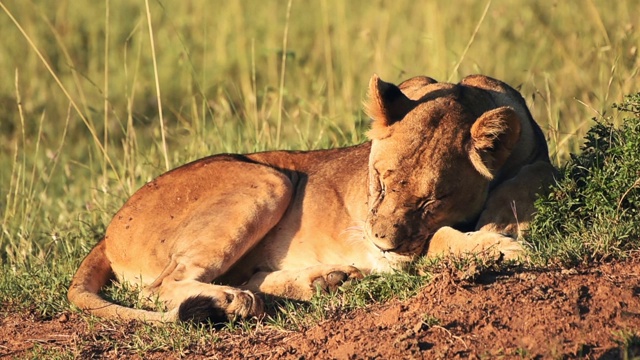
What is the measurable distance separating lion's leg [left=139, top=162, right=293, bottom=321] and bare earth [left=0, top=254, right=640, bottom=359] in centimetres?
21

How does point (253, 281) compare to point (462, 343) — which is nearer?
point (462, 343)

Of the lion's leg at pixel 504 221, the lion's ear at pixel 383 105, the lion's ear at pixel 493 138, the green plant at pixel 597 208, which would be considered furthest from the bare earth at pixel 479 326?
the lion's ear at pixel 383 105

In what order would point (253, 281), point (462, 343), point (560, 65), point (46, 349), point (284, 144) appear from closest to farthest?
1. point (462, 343)
2. point (46, 349)
3. point (253, 281)
4. point (284, 144)
5. point (560, 65)

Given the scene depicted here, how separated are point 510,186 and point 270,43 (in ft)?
22.4

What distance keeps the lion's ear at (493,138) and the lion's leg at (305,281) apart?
34.3 inches

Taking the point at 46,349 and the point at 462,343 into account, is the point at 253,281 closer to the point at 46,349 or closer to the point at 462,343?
the point at 46,349

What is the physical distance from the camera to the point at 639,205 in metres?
5.44

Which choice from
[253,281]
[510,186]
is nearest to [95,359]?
[253,281]

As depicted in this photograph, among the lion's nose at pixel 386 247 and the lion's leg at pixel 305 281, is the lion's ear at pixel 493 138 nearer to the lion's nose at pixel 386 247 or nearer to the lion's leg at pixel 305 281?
the lion's nose at pixel 386 247

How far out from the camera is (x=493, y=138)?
5379mm

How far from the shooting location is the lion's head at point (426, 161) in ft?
17.5

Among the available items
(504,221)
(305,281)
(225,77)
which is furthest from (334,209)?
(225,77)

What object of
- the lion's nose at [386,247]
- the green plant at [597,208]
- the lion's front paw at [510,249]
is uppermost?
the green plant at [597,208]

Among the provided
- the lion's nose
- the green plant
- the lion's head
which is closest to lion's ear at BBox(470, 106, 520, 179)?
the lion's head
